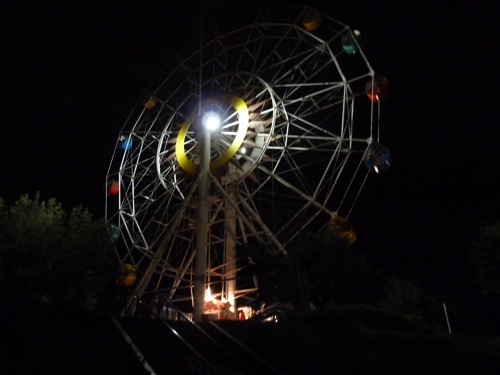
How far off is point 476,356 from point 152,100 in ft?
81.2

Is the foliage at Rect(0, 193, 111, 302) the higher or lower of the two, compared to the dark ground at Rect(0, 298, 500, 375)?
higher

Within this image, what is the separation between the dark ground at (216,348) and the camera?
33.2 ft

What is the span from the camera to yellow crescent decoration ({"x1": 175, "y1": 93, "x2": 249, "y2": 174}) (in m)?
27.1

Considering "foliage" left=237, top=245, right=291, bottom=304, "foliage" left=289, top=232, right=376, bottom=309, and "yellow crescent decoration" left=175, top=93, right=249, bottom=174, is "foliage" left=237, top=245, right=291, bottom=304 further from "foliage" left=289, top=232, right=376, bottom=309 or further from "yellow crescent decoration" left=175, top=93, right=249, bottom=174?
"yellow crescent decoration" left=175, top=93, right=249, bottom=174

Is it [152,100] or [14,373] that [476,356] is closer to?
[14,373]

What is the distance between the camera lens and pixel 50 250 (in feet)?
71.8

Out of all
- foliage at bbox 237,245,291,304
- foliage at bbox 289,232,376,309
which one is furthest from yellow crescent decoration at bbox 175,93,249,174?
foliage at bbox 289,232,376,309

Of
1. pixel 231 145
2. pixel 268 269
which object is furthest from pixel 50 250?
pixel 231 145

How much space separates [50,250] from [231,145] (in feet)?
31.5

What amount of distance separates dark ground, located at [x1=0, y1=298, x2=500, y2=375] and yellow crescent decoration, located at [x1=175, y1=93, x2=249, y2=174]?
14.0 meters

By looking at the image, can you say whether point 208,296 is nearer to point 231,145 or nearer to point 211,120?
Answer: point 231,145

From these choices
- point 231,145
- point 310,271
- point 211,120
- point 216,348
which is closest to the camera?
point 216,348

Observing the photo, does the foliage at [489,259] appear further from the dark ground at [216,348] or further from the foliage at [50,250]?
the foliage at [50,250]

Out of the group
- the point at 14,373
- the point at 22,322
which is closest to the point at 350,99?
the point at 22,322
